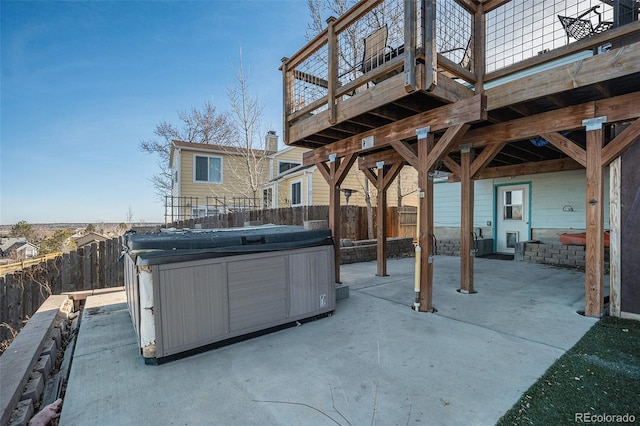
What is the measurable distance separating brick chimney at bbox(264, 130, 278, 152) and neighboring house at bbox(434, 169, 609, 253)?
8576 mm

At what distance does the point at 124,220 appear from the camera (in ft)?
79.4

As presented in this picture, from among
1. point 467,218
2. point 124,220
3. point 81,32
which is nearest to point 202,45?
→ point 81,32

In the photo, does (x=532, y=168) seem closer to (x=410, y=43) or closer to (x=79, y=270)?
(x=410, y=43)

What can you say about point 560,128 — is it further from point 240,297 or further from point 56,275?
point 56,275

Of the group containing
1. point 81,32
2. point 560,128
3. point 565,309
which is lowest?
point 565,309

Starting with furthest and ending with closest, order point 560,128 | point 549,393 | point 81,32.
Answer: point 81,32
point 560,128
point 549,393

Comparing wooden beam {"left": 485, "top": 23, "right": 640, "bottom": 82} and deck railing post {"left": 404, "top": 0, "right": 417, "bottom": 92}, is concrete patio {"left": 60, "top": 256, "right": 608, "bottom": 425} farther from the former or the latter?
wooden beam {"left": 485, "top": 23, "right": 640, "bottom": 82}

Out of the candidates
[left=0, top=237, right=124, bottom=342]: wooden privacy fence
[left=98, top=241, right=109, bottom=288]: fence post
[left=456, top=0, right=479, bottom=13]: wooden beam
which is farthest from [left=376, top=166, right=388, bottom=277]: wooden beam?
[left=98, top=241, right=109, bottom=288]: fence post

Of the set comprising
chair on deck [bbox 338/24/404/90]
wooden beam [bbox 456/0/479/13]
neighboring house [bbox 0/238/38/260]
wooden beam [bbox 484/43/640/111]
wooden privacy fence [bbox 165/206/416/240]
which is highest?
wooden beam [bbox 456/0/479/13]

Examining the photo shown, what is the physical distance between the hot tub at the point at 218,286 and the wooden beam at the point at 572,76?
2910 millimetres

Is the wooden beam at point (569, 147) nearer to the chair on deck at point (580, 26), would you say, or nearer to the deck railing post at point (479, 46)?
the deck railing post at point (479, 46)

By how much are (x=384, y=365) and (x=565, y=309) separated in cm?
297

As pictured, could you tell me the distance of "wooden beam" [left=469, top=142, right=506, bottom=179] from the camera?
462cm

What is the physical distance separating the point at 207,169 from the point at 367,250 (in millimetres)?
9548
